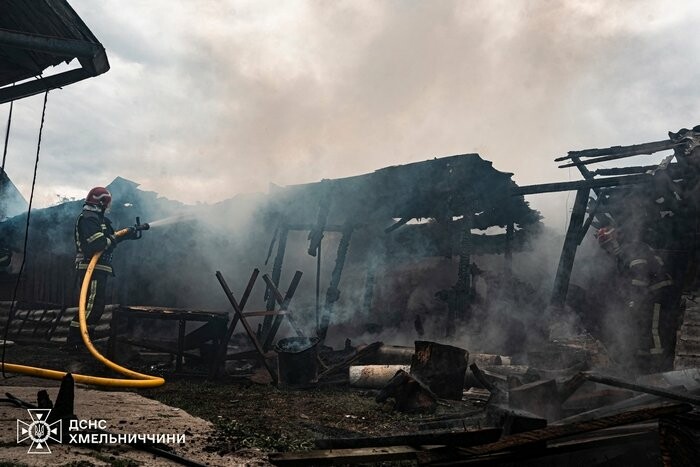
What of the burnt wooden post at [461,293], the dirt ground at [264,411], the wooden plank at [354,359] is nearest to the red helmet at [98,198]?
the dirt ground at [264,411]

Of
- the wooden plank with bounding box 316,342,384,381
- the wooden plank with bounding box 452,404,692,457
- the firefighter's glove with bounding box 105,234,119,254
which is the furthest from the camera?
the firefighter's glove with bounding box 105,234,119,254

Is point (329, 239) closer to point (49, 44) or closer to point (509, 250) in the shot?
point (509, 250)

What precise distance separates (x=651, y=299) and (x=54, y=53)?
9443 mm

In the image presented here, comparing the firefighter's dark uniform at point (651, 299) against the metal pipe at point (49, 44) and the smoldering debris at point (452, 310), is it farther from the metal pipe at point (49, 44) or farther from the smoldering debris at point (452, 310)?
the metal pipe at point (49, 44)

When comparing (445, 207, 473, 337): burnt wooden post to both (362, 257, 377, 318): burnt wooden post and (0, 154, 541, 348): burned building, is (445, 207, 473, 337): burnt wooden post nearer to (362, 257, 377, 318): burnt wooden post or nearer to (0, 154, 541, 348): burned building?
(0, 154, 541, 348): burned building

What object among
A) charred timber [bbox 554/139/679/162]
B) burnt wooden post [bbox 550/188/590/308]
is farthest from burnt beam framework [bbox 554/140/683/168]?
burnt wooden post [bbox 550/188/590/308]

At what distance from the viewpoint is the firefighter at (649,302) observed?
7.61 m

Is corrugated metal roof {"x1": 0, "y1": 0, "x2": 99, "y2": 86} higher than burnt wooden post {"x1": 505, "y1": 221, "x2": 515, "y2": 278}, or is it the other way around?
corrugated metal roof {"x1": 0, "y1": 0, "x2": 99, "y2": 86}

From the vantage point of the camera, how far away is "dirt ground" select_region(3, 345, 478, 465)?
13.7ft

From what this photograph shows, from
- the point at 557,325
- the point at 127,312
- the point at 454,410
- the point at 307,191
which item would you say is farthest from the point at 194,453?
the point at 307,191

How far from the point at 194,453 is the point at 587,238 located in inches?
492

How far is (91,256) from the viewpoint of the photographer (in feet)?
29.5

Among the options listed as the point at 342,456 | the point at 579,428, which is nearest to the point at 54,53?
the point at 342,456

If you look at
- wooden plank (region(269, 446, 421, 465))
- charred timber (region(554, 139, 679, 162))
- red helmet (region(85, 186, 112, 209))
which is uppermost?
charred timber (region(554, 139, 679, 162))
